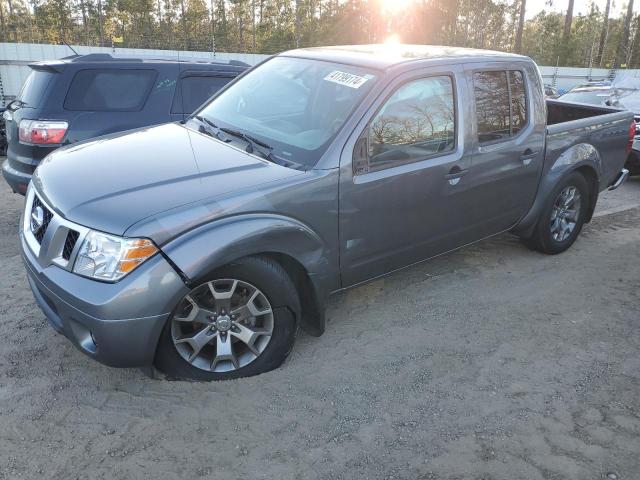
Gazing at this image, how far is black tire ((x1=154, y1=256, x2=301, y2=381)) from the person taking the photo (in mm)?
2881

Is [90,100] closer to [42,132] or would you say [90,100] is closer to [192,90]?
[42,132]

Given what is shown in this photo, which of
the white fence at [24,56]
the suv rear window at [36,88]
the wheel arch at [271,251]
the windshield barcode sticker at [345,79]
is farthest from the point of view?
the white fence at [24,56]

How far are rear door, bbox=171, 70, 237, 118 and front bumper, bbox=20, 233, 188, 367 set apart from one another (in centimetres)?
355

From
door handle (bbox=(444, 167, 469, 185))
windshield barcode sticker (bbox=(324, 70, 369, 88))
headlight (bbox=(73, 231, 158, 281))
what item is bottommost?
headlight (bbox=(73, 231, 158, 281))

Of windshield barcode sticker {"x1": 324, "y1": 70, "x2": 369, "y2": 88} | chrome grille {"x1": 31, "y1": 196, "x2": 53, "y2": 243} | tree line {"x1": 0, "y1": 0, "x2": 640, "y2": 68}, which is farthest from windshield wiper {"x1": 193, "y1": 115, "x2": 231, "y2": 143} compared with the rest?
tree line {"x1": 0, "y1": 0, "x2": 640, "y2": 68}

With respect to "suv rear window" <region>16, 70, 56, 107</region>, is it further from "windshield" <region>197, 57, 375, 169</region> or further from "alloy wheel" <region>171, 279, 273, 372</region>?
"alloy wheel" <region>171, 279, 273, 372</region>

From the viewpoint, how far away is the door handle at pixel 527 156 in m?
4.29

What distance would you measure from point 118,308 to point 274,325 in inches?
35.4

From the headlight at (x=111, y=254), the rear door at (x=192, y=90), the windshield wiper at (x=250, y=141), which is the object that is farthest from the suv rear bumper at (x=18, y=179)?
the headlight at (x=111, y=254)

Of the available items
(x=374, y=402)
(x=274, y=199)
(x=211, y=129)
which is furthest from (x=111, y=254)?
(x=374, y=402)

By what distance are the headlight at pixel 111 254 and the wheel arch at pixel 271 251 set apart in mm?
109

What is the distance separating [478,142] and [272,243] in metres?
1.82

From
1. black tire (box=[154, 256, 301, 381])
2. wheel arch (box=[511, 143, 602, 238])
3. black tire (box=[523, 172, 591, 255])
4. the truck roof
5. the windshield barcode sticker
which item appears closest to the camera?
black tire (box=[154, 256, 301, 381])

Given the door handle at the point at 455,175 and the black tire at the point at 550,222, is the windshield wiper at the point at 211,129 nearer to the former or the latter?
the door handle at the point at 455,175
